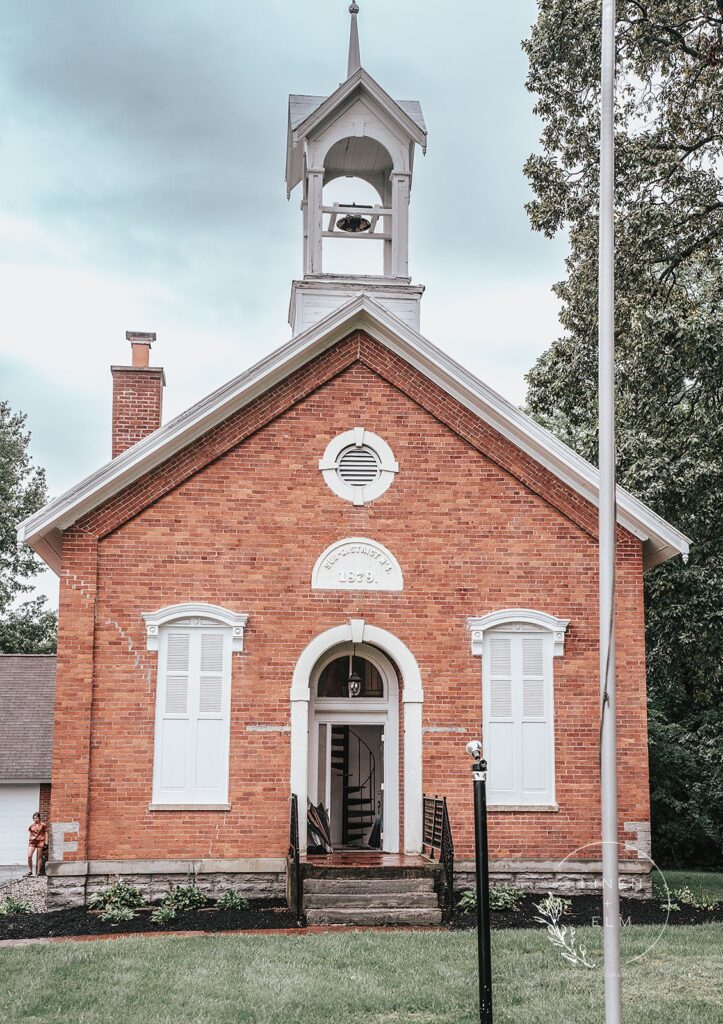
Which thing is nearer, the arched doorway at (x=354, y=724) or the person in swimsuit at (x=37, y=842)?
the arched doorway at (x=354, y=724)

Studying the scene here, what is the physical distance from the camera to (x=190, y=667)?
1532 cm

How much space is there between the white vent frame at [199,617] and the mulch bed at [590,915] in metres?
4.41

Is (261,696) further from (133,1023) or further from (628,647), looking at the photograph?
(133,1023)

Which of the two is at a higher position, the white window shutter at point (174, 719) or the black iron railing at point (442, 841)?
the white window shutter at point (174, 719)

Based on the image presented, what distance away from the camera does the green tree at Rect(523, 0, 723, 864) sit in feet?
54.0

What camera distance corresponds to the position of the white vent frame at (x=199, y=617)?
15.3m

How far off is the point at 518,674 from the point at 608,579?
30.1 ft

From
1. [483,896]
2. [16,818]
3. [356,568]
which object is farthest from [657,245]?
[16,818]

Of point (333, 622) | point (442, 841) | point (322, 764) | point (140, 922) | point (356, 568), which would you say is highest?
point (356, 568)

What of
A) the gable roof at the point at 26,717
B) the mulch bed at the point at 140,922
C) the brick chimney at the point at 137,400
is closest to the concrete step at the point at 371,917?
the mulch bed at the point at 140,922

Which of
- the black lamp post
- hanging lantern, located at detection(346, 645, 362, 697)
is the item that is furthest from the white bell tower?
the black lamp post

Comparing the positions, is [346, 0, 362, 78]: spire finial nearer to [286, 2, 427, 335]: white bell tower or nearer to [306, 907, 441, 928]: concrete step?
[286, 2, 427, 335]: white bell tower

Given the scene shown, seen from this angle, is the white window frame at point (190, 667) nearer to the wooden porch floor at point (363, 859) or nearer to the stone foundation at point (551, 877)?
the wooden porch floor at point (363, 859)

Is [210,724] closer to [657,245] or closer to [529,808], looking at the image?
[529,808]
